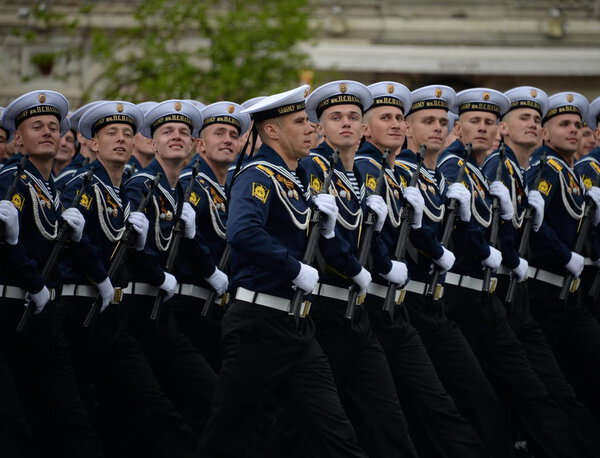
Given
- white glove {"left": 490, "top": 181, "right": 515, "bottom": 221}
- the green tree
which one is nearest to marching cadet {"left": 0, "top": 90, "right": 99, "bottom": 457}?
white glove {"left": 490, "top": 181, "right": 515, "bottom": 221}

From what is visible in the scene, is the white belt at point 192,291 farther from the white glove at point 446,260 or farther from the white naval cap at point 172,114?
the white glove at point 446,260

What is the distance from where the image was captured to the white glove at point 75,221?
7.36m

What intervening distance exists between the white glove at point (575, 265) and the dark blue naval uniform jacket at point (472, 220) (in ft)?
1.88

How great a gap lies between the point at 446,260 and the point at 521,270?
2.72 ft

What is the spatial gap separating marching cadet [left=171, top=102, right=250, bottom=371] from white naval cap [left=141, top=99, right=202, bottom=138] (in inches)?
11.0

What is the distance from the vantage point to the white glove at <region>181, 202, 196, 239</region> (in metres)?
8.18

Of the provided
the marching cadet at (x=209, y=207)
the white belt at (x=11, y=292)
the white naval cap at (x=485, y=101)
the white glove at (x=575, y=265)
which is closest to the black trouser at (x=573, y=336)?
the white glove at (x=575, y=265)

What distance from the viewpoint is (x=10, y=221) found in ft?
22.5

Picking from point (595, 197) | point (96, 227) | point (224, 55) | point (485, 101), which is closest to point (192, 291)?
point (96, 227)

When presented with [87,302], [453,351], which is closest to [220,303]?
[87,302]

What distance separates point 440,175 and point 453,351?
127 centimetres

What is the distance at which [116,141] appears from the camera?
8258 millimetres

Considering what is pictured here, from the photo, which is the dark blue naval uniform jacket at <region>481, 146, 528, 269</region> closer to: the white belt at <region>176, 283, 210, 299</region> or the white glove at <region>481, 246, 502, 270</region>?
the white glove at <region>481, 246, 502, 270</region>

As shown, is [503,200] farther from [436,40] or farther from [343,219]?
[436,40]
